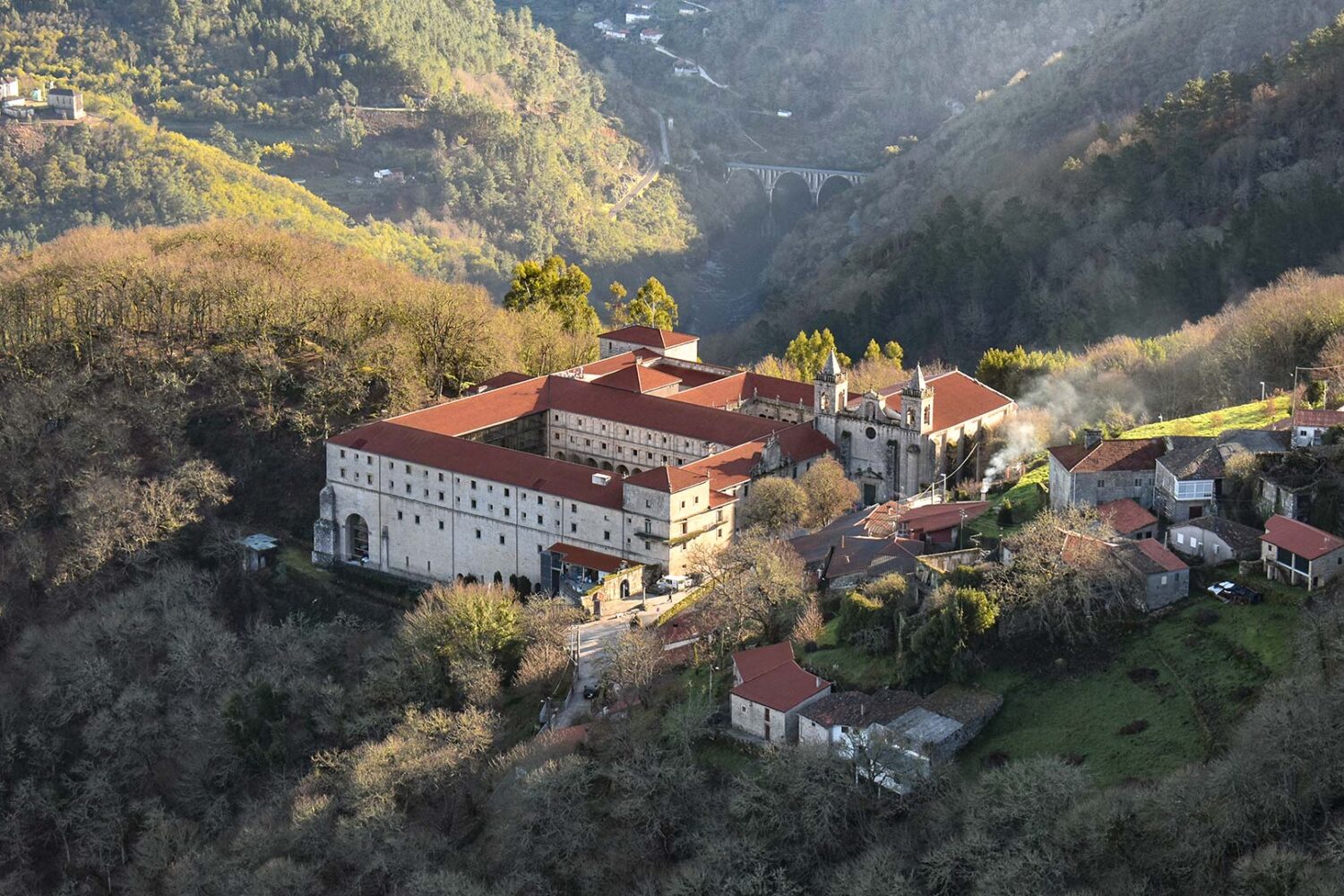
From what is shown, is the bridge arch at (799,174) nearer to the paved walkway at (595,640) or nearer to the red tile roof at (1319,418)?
the paved walkway at (595,640)

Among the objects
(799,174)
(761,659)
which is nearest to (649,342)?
(761,659)

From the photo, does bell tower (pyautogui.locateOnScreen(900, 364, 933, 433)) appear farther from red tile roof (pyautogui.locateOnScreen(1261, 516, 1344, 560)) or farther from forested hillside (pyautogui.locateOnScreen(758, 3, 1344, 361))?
forested hillside (pyautogui.locateOnScreen(758, 3, 1344, 361))

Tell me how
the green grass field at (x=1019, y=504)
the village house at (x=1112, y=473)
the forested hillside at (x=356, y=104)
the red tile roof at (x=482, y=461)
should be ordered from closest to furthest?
1. the village house at (x=1112, y=473)
2. the green grass field at (x=1019, y=504)
3. the red tile roof at (x=482, y=461)
4. the forested hillside at (x=356, y=104)

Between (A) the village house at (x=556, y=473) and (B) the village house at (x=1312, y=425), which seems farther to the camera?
(A) the village house at (x=556, y=473)

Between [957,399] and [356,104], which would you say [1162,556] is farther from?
[356,104]

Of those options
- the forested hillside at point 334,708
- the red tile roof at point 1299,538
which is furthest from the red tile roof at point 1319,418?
the forested hillside at point 334,708

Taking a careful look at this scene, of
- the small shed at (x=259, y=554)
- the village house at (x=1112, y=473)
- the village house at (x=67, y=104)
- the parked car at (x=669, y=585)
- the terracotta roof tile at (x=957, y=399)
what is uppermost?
the village house at (x=67, y=104)

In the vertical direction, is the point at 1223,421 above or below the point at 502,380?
above

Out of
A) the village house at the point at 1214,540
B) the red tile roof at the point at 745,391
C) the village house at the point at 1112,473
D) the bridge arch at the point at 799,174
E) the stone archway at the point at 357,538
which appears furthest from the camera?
the bridge arch at the point at 799,174
